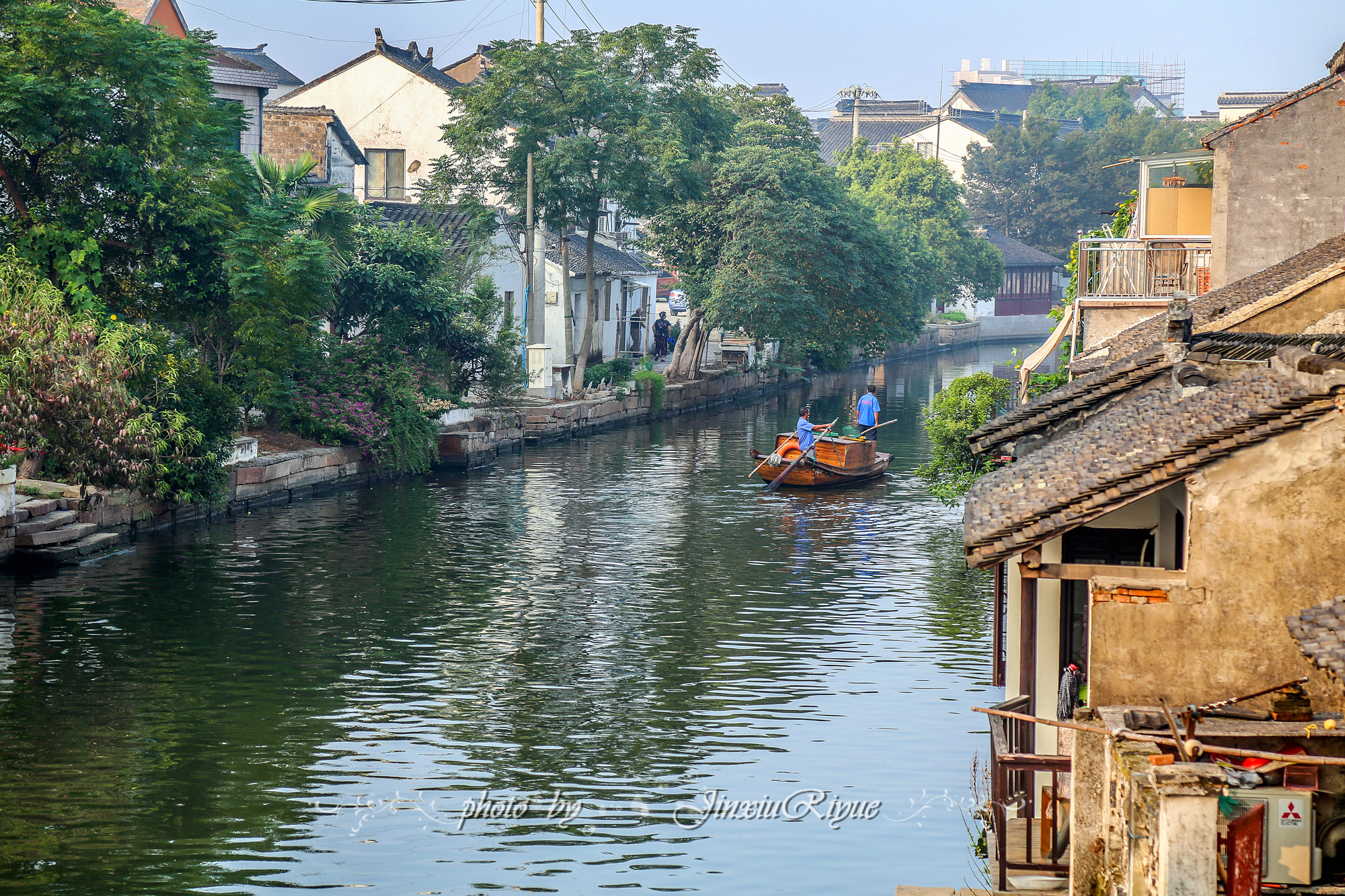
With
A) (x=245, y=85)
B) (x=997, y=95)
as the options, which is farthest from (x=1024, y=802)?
(x=997, y=95)

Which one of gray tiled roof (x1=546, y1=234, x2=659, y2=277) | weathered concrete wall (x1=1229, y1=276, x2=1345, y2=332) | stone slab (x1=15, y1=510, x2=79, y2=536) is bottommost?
stone slab (x1=15, y1=510, x2=79, y2=536)

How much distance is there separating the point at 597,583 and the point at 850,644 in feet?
16.3

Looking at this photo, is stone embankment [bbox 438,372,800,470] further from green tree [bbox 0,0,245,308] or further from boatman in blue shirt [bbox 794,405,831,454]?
green tree [bbox 0,0,245,308]

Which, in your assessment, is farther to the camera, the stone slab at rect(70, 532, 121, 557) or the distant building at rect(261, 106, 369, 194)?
the distant building at rect(261, 106, 369, 194)

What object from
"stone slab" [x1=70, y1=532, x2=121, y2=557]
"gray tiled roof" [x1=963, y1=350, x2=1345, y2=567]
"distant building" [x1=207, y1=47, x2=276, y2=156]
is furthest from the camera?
"distant building" [x1=207, y1=47, x2=276, y2=156]

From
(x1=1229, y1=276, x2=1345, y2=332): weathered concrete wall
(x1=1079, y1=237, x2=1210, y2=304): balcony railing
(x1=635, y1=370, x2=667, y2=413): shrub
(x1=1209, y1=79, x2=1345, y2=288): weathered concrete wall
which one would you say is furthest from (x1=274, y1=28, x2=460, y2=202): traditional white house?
(x1=1229, y1=276, x2=1345, y2=332): weathered concrete wall

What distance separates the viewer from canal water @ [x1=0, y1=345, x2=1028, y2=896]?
1159cm

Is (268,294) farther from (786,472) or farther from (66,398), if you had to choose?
(786,472)

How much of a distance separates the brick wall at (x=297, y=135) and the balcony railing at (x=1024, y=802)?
128 feet

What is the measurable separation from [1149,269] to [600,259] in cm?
3254

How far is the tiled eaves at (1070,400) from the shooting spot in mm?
12289

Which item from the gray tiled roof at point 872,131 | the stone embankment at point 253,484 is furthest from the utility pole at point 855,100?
the stone embankment at point 253,484

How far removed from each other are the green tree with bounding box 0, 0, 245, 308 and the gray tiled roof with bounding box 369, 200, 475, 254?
16.4 m

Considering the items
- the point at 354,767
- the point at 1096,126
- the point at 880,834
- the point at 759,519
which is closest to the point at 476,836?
the point at 354,767
